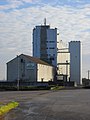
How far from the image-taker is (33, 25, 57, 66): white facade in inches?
6196

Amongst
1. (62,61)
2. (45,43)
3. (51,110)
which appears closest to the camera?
(51,110)

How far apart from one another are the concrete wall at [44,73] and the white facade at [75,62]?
47.0ft

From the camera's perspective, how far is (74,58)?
168500mm

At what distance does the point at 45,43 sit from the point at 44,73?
20923 mm

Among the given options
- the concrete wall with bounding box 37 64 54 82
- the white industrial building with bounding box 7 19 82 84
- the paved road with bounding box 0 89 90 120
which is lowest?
the paved road with bounding box 0 89 90 120

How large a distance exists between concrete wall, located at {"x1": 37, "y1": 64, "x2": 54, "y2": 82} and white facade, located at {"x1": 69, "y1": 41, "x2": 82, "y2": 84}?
14340mm

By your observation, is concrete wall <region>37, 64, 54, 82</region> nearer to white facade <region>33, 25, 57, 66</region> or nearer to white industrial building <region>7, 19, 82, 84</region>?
white industrial building <region>7, 19, 82, 84</region>

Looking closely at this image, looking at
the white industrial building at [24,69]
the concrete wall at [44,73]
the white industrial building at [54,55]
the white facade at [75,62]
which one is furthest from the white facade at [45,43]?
the white industrial building at [24,69]

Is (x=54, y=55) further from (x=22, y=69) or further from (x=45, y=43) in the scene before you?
(x=22, y=69)

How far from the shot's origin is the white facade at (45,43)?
157375 millimetres

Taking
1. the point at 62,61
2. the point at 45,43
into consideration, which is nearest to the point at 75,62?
the point at 62,61

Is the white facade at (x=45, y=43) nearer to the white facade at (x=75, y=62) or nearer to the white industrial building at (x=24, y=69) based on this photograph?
the white facade at (x=75, y=62)

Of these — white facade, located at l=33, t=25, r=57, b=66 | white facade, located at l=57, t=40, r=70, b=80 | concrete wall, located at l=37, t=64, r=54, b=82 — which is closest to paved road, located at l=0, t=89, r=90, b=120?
concrete wall, located at l=37, t=64, r=54, b=82

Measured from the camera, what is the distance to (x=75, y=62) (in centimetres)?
16725
